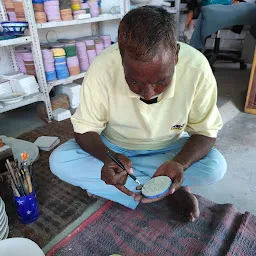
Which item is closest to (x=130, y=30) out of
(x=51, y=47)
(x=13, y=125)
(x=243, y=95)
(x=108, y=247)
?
(x=108, y=247)

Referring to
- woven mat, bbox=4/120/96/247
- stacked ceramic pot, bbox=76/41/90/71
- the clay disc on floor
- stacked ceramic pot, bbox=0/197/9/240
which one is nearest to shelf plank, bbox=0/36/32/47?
stacked ceramic pot, bbox=76/41/90/71

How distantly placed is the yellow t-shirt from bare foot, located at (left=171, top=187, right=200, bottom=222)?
28cm

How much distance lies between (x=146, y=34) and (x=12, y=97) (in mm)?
1478

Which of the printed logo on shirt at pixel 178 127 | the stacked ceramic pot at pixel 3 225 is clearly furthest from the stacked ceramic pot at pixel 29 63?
the printed logo on shirt at pixel 178 127

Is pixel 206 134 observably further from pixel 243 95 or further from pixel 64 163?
pixel 243 95

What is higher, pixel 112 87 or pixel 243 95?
pixel 112 87

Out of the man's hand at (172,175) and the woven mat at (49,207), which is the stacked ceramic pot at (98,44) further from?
the man's hand at (172,175)

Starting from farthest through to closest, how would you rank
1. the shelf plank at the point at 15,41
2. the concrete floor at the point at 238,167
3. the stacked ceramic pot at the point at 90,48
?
the stacked ceramic pot at the point at 90,48, the shelf plank at the point at 15,41, the concrete floor at the point at 238,167

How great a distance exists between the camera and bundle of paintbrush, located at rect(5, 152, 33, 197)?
3.50 ft

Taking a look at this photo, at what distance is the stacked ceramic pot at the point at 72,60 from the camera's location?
6.99 ft

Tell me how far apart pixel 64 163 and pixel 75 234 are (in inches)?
11.3

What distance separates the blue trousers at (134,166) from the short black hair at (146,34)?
0.49 m

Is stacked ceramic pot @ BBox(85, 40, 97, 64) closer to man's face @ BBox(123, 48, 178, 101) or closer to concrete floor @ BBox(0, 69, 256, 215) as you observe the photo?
concrete floor @ BBox(0, 69, 256, 215)

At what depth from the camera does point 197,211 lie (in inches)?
43.7
